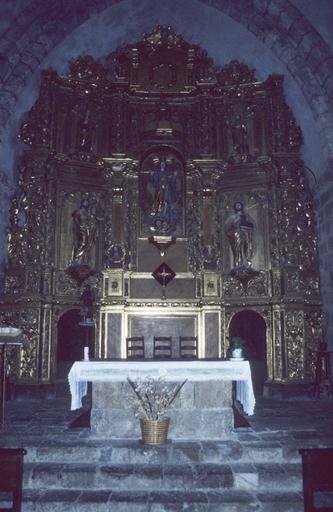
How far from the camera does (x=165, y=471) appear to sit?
17.7ft

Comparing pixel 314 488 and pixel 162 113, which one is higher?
pixel 162 113

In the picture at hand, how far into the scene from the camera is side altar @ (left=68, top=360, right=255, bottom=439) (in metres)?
6.52

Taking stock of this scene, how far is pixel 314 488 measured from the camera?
3.03m

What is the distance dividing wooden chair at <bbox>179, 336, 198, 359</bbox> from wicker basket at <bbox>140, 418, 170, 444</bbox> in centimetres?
467

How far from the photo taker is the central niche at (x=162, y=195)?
40.6 feet

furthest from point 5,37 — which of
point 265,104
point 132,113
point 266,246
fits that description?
point 266,246

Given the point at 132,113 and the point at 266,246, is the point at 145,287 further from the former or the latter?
the point at 132,113

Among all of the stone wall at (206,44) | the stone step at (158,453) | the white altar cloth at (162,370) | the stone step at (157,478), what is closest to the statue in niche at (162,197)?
the stone wall at (206,44)

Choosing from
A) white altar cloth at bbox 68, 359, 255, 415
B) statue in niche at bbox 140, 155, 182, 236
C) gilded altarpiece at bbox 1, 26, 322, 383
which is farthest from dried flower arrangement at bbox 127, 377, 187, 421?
statue in niche at bbox 140, 155, 182, 236

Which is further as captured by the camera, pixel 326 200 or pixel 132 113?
pixel 132 113

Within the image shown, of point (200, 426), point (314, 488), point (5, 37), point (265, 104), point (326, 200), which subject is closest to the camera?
point (314, 488)

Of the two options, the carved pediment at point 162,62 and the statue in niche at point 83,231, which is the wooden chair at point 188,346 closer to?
the statue in niche at point 83,231

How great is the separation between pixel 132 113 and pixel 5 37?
12.0 ft

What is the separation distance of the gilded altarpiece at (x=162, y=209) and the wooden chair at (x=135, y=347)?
0.26 metres
